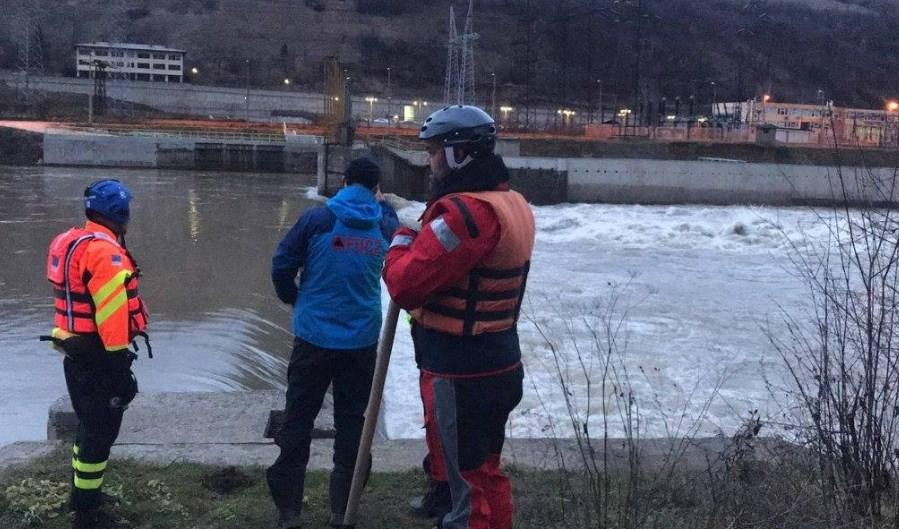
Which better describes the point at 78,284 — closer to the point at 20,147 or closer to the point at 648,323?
the point at 648,323

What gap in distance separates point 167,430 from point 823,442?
3.80m

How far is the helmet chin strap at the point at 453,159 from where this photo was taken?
10.1 ft

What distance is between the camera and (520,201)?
3.16 meters

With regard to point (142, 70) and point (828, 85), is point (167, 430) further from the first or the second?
point (828, 85)

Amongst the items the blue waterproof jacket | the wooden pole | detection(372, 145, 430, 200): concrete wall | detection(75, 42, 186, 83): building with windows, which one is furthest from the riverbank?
detection(75, 42, 186, 83): building with windows

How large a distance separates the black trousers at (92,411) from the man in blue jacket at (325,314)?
0.75 m

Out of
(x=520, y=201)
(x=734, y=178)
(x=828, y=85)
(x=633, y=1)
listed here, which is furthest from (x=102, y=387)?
(x=828, y=85)

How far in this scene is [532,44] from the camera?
130000 millimetres

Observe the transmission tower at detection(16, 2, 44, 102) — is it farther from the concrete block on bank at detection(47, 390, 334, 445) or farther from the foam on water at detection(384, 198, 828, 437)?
the concrete block on bank at detection(47, 390, 334, 445)

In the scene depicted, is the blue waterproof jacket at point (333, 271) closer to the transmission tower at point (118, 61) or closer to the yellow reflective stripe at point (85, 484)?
the yellow reflective stripe at point (85, 484)

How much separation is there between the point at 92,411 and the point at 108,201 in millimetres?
941

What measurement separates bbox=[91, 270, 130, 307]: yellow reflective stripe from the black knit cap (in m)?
1.09

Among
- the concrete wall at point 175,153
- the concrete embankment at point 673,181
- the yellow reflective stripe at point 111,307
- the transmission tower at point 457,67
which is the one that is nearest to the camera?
the yellow reflective stripe at point 111,307

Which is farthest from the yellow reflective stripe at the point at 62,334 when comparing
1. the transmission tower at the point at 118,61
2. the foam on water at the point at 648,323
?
the transmission tower at the point at 118,61
